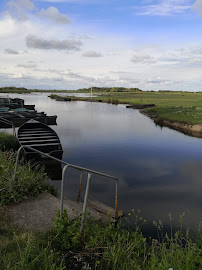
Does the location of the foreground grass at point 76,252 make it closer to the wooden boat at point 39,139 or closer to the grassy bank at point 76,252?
the grassy bank at point 76,252

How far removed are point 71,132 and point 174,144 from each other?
1427cm

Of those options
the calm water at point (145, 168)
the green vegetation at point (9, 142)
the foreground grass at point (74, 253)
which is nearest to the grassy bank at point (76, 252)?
the foreground grass at point (74, 253)

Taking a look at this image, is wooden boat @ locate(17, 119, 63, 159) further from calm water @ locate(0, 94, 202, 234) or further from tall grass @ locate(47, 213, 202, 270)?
tall grass @ locate(47, 213, 202, 270)

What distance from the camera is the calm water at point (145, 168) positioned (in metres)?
11.2

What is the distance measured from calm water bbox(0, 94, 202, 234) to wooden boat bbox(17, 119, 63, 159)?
7.32 feet

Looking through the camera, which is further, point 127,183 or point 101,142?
point 101,142

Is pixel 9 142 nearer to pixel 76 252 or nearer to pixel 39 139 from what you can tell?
pixel 39 139

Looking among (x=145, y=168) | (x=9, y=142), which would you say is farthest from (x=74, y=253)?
(x=9, y=142)

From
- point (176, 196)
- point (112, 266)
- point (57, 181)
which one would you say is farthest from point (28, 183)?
point (176, 196)

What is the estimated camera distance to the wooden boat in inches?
604

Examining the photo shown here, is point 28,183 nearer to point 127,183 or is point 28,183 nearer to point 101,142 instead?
point 127,183

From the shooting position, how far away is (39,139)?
60.1ft

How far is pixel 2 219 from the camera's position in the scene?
6109mm

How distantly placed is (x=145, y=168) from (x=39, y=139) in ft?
30.2
